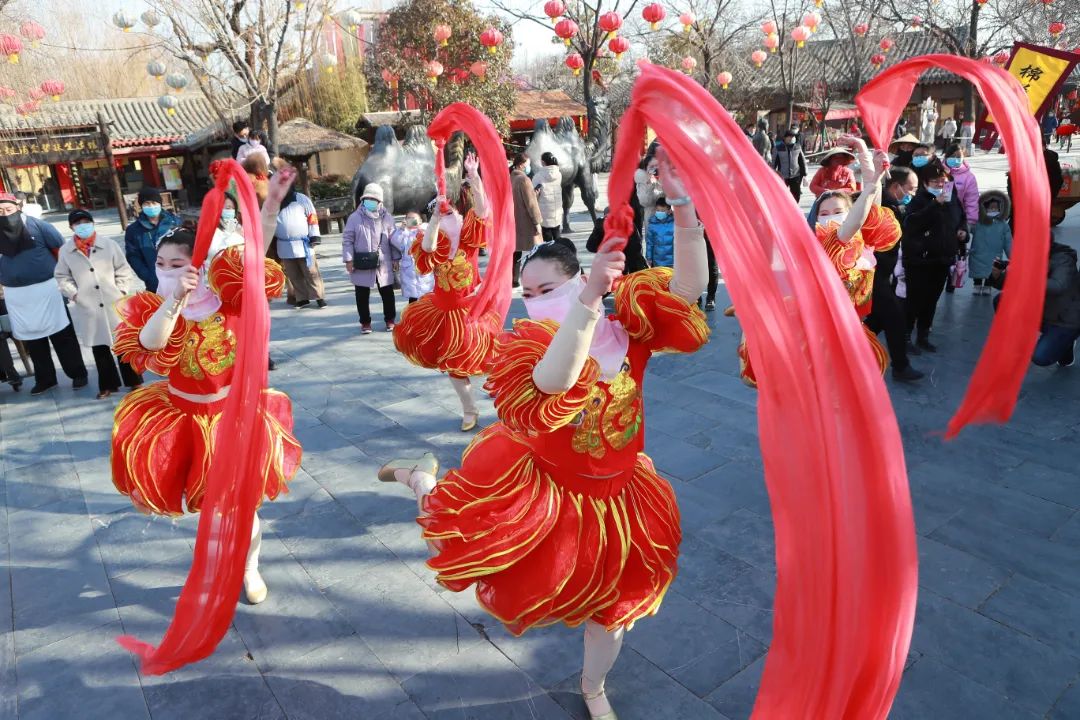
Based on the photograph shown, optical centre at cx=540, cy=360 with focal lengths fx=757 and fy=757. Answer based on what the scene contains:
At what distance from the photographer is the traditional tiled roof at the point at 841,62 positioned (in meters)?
30.7

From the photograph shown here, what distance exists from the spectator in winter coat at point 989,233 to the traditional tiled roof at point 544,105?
81.6 feet

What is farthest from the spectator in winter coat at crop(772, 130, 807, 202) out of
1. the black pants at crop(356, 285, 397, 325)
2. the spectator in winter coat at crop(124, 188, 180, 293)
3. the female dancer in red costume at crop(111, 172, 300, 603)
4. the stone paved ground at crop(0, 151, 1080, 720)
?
the female dancer in red costume at crop(111, 172, 300, 603)

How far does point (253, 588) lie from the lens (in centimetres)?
338

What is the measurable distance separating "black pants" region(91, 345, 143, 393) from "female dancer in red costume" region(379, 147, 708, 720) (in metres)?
5.15

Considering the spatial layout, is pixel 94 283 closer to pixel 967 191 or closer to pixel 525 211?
pixel 525 211

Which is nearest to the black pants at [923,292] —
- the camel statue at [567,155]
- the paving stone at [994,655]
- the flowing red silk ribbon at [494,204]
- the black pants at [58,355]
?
the paving stone at [994,655]

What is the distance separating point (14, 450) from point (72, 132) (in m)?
21.1

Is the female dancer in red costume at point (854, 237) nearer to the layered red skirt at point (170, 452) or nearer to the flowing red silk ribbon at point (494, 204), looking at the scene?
the flowing red silk ribbon at point (494, 204)

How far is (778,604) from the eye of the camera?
1488 millimetres

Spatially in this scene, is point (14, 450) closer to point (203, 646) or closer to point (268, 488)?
point (268, 488)

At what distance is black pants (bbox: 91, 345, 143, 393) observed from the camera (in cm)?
635

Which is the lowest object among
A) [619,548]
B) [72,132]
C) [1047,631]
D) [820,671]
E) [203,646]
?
[1047,631]

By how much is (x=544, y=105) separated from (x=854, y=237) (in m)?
30.6

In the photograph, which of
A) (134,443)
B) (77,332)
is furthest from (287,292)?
(134,443)
